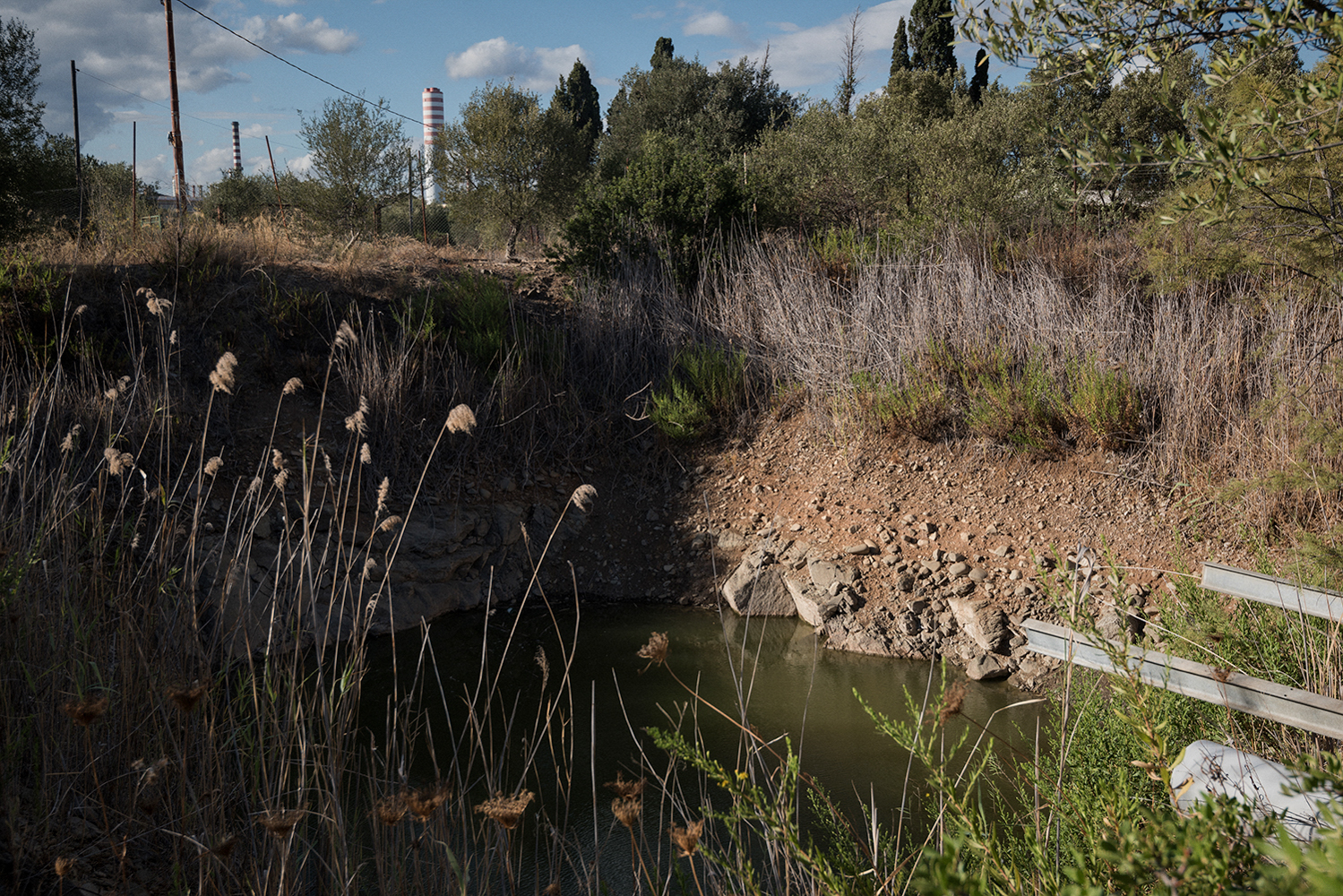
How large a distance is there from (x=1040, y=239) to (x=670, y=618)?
456 cm

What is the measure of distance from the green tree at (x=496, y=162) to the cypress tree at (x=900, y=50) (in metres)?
7.69

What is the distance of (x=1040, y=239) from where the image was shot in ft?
22.7

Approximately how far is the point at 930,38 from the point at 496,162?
338 inches

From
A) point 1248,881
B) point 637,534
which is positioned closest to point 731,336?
point 637,534

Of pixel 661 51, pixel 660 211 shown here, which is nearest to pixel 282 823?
pixel 660 211

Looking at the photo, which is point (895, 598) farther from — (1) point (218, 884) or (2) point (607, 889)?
(1) point (218, 884)

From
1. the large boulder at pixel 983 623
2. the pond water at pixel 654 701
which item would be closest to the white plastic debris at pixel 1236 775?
the pond water at pixel 654 701

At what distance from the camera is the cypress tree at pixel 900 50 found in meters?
15.7

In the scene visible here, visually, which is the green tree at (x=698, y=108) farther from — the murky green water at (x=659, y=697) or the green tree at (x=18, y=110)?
the murky green water at (x=659, y=697)

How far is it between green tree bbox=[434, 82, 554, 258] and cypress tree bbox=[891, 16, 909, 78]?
303 inches

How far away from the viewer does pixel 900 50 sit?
51.8 ft

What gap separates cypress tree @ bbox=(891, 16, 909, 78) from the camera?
15711 mm

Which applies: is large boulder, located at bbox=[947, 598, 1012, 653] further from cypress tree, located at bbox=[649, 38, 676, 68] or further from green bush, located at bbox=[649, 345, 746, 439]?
cypress tree, located at bbox=[649, 38, 676, 68]

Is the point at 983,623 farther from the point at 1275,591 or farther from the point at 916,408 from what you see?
the point at 1275,591
